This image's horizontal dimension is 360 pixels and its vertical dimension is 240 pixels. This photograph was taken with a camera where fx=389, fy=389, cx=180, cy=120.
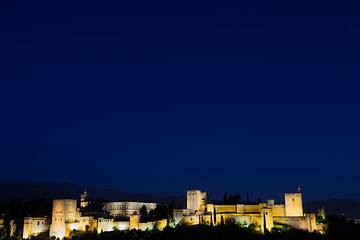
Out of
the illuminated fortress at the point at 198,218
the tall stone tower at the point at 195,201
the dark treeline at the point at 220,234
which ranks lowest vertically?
the dark treeline at the point at 220,234

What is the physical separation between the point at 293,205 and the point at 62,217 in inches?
1486

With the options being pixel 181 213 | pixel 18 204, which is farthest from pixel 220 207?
pixel 18 204

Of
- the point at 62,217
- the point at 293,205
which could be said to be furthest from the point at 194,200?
the point at 62,217

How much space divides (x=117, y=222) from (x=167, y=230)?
32.5 ft

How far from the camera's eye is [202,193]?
71.6 metres

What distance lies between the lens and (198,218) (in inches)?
2438

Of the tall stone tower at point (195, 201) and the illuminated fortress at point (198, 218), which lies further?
the tall stone tower at point (195, 201)

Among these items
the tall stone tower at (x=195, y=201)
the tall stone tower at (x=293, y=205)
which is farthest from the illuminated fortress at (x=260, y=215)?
the tall stone tower at (x=195, y=201)

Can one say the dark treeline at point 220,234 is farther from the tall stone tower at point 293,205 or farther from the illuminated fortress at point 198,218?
the tall stone tower at point 293,205

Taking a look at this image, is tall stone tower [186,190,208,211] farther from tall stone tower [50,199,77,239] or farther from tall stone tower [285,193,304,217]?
tall stone tower [50,199,77,239]

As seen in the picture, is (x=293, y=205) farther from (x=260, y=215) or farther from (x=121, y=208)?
(x=121, y=208)

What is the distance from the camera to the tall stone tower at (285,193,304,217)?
2339 inches

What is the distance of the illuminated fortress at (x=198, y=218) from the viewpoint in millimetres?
56781

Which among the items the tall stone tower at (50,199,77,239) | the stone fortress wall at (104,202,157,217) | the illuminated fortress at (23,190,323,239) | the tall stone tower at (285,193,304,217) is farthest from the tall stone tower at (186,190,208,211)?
the stone fortress wall at (104,202,157,217)
